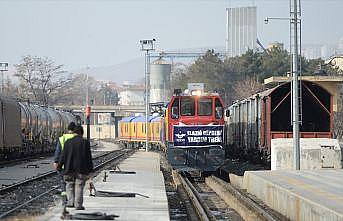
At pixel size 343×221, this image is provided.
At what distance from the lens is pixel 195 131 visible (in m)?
27.9

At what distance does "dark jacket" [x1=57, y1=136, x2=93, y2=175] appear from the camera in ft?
42.4

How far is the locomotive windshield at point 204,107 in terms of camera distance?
28516 mm

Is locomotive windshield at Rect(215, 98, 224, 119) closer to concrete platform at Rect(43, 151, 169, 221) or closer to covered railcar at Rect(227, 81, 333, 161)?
covered railcar at Rect(227, 81, 333, 161)

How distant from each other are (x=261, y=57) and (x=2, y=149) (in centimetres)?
5615

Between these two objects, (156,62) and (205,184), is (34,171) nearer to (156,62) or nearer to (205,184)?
(205,184)

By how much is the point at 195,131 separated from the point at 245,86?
55.0 meters

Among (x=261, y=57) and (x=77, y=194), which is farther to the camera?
(x=261, y=57)

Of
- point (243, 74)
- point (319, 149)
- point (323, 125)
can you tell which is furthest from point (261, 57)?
point (319, 149)

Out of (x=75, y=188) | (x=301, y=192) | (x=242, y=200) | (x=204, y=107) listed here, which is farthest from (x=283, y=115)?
(x=75, y=188)

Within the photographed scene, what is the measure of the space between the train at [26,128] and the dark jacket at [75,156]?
2115 centimetres

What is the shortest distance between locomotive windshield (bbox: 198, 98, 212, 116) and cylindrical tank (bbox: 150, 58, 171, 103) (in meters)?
117

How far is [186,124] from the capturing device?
28156 millimetres

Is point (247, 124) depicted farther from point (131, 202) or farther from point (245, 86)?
point (245, 86)

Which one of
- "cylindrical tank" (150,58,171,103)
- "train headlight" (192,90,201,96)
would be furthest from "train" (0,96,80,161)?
"cylindrical tank" (150,58,171,103)
